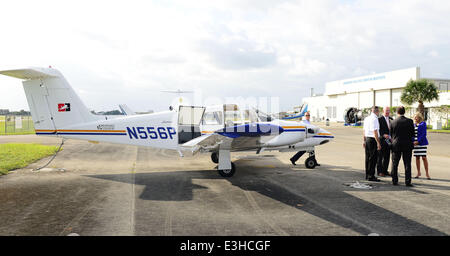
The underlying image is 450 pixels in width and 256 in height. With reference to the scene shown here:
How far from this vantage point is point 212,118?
9.17 meters

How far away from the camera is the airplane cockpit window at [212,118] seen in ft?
29.7

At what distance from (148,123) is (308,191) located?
5241 mm

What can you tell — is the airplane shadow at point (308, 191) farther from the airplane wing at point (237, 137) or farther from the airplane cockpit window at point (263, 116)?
the airplane cockpit window at point (263, 116)

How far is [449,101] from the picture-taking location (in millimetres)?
42500

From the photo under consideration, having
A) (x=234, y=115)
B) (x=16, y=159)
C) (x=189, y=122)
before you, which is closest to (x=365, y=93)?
(x=234, y=115)

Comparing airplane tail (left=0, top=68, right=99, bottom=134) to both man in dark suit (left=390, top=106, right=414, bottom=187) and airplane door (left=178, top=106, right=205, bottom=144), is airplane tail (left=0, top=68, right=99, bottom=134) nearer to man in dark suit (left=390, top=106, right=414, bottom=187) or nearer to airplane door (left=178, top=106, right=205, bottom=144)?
airplane door (left=178, top=106, right=205, bottom=144)

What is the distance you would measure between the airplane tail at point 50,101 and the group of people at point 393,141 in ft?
29.1

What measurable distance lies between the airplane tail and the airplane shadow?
204cm

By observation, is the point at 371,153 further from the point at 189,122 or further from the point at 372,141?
the point at 189,122

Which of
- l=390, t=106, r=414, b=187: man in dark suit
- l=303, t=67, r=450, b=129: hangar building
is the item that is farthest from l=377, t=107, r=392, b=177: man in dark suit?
l=303, t=67, r=450, b=129: hangar building

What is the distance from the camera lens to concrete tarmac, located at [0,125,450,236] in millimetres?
4578

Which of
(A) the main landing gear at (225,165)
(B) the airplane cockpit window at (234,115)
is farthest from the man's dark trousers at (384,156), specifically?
(A) the main landing gear at (225,165)
